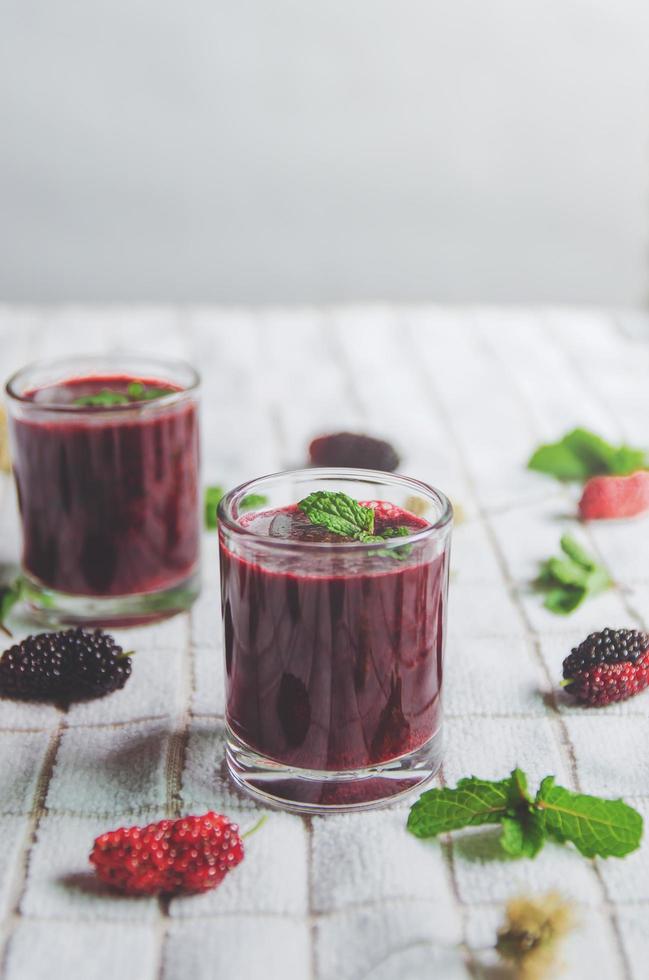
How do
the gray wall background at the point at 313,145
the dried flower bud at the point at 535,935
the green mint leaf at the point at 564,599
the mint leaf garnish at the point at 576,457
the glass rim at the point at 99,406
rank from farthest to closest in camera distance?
the gray wall background at the point at 313,145 → the mint leaf garnish at the point at 576,457 → the green mint leaf at the point at 564,599 → the glass rim at the point at 99,406 → the dried flower bud at the point at 535,935

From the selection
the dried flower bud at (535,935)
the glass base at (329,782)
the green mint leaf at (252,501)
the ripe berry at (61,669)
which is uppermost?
the green mint leaf at (252,501)

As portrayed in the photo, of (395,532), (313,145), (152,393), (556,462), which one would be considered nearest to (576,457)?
(556,462)

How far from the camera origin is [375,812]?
0.96 m

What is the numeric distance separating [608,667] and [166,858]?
48 cm

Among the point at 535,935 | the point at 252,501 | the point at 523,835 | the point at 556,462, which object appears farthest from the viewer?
the point at 556,462

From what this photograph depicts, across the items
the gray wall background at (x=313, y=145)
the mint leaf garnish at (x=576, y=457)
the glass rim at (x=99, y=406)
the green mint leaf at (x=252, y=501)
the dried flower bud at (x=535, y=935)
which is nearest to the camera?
the dried flower bud at (x=535, y=935)

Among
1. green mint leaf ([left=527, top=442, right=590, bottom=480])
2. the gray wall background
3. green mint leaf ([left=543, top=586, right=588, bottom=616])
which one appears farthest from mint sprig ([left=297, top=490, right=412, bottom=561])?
the gray wall background

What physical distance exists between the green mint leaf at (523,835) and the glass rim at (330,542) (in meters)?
0.24

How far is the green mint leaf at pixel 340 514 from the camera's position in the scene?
96 cm

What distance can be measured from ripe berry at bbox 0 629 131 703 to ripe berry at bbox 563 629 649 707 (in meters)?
0.45

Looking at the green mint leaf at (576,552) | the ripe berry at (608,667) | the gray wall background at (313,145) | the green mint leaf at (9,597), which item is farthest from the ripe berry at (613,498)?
the gray wall background at (313,145)

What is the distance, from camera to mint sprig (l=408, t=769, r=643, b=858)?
90 cm

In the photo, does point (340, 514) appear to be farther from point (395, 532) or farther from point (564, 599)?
point (564, 599)

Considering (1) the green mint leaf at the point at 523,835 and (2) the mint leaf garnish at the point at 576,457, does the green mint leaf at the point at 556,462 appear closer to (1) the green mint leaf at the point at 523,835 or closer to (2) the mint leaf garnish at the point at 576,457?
(2) the mint leaf garnish at the point at 576,457
